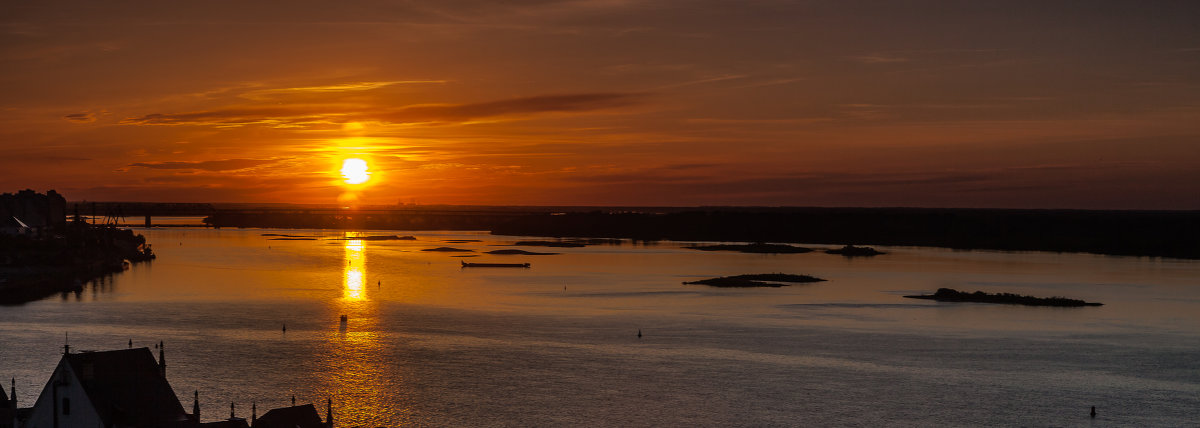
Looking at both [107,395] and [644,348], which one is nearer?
[107,395]

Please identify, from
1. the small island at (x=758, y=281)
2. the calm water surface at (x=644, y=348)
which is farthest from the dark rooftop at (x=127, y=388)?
the small island at (x=758, y=281)

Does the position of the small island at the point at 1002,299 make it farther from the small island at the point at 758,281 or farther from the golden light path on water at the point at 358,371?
the golden light path on water at the point at 358,371

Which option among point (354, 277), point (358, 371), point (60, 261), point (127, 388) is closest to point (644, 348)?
point (358, 371)

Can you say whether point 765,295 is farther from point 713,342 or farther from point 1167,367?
point 1167,367

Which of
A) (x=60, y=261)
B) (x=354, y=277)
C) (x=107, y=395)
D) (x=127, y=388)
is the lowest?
(x=107, y=395)

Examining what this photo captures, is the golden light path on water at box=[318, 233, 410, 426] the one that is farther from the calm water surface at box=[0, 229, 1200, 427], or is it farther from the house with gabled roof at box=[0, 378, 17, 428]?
the house with gabled roof at box=[0, 378, 17, 428]

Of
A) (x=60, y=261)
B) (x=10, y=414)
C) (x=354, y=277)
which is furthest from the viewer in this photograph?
(x=60, y=261)

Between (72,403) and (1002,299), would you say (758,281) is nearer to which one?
(1002,299)

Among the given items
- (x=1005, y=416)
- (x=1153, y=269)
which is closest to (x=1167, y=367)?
(x=1005, y=416)
